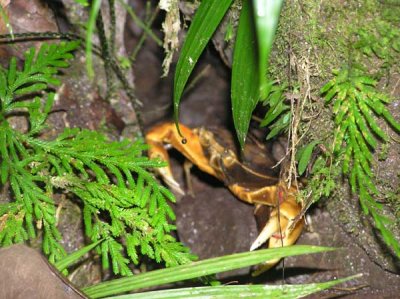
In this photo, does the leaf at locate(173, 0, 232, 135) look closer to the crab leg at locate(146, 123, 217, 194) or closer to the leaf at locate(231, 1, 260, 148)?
the leaf at locate(231, 1, 260, 148)

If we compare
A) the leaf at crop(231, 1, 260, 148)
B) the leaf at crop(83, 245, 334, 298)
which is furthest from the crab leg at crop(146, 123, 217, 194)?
the leaf at crop(83, 245, 334, 298)

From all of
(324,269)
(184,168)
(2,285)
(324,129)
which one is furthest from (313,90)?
(2,285)

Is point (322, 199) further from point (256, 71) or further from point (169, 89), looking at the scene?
point (169, 89)

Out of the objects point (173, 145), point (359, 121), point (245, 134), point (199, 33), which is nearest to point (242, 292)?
point (245, 134)

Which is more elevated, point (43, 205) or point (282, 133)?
point (282, 133)

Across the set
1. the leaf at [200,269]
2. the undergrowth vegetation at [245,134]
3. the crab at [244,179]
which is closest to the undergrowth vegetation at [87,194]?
the undergrowth vegetation at [245,134]

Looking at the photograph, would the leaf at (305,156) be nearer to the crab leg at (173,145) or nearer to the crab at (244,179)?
the crab at (244,179)

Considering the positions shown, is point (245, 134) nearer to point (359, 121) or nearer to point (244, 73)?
point (244, 73)
